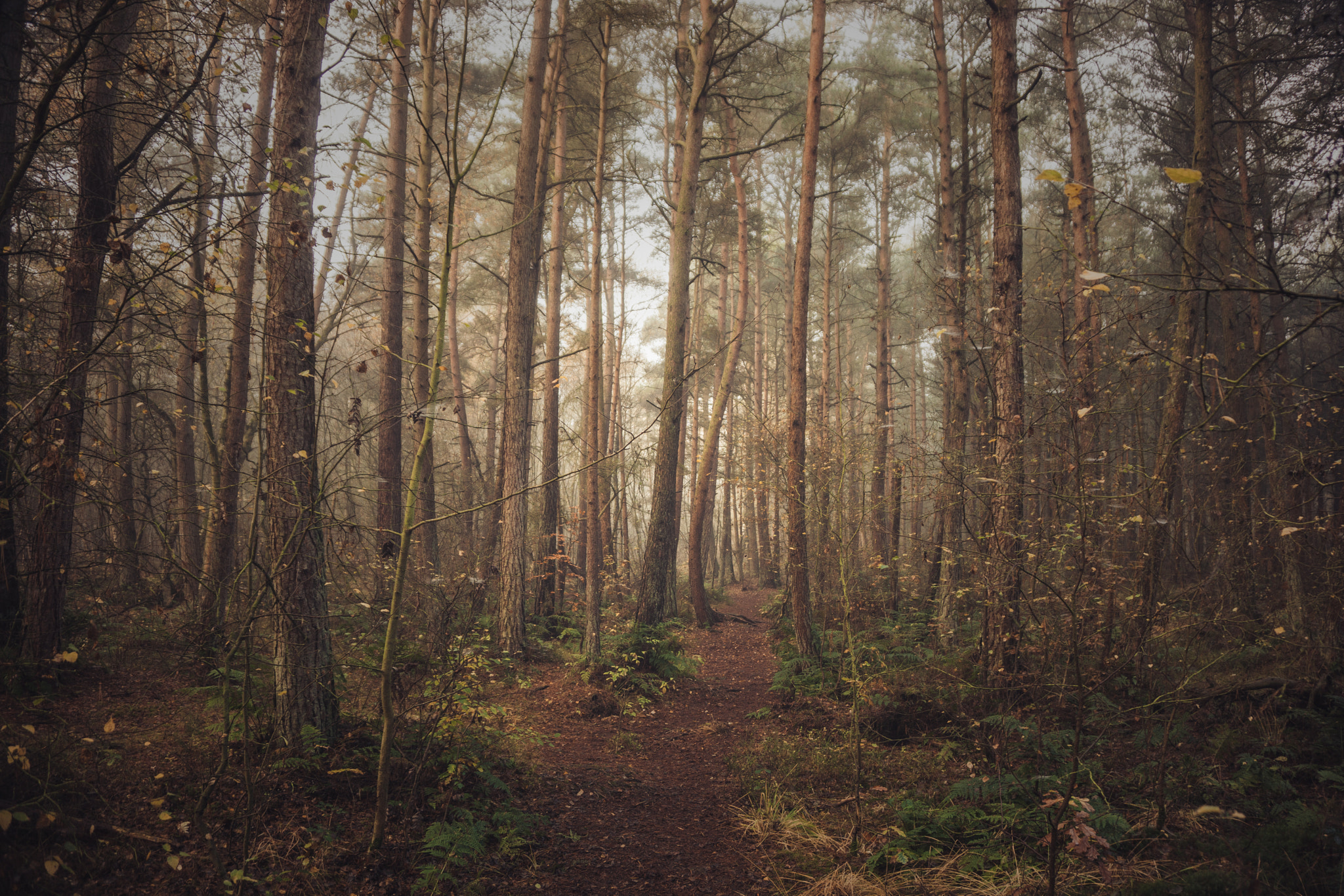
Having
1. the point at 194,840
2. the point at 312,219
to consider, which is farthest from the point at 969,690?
the point at 312,219

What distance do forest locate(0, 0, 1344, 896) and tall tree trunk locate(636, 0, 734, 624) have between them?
0.09m

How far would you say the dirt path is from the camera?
12.4ft

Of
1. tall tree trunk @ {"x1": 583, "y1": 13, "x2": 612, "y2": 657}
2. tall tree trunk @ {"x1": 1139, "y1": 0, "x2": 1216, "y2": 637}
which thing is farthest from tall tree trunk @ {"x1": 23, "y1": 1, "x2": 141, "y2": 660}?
tall tree trunk @ {"x1": 1139, "y1": 0, "x2": 1216, "y2": 637}

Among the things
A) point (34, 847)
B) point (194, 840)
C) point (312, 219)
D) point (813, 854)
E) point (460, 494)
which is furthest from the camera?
point (460, 494)

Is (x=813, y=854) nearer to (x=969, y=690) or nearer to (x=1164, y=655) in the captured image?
(x=969, y=690)

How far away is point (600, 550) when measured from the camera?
10766 mm

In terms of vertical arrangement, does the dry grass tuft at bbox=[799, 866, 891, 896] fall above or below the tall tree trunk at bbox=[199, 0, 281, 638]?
below

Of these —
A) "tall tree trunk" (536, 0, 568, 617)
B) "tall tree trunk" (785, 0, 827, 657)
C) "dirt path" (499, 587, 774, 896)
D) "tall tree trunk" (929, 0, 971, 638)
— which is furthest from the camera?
"tall tree trunk" (536, 0, 568, 617)

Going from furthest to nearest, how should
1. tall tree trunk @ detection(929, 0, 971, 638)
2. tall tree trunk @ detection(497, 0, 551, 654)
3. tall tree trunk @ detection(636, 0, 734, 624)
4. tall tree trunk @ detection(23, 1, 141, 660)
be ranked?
tall tree trunk @ detection(636, 0, 734, 624)
tall tree trunk @ detection(929, 0, 971, 638)
tall tree trunk @ detection(497, 0, 551, 654)
tall tree trunk @ detection(23, 1, 141, 660)

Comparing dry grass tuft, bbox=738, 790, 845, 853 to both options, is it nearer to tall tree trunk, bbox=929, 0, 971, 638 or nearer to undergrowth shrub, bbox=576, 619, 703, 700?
undergrowth shrub, bbox=576, 619, 703, 700

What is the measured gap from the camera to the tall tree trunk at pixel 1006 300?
239 inches

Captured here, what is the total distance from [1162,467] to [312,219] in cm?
587

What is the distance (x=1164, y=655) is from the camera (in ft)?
15.9

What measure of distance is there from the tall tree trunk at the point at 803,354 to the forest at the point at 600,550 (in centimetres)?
8
